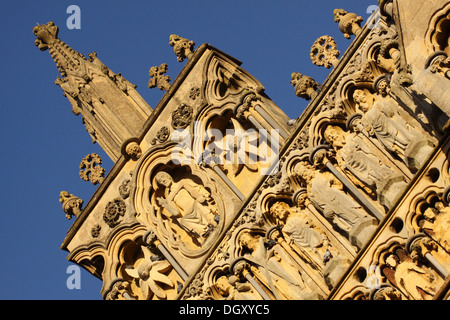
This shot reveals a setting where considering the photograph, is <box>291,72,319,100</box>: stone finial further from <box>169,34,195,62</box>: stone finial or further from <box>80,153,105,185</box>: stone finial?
<box>80,153,105,185</box>: stone finial

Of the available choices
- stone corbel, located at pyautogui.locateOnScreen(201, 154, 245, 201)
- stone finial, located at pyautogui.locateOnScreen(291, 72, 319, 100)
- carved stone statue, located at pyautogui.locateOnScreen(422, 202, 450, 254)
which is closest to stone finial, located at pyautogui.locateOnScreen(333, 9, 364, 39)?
stone finial, located at pyautogui.locateOnScreen(291, 72, 319, 100)

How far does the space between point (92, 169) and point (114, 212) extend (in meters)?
2.00

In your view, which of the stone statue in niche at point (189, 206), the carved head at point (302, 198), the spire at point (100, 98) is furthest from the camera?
the spire at point (100, 98)

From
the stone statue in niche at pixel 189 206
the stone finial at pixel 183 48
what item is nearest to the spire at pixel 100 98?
the stone statue in niche at pixel 189 206

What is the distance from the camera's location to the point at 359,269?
1512 cm

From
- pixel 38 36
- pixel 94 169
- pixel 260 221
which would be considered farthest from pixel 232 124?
pixel 38 36

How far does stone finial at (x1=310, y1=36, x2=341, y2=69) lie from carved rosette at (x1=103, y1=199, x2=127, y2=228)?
5259 mm

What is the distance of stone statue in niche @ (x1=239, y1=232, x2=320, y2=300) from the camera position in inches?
639

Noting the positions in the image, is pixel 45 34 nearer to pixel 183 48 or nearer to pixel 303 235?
pixel 183 48

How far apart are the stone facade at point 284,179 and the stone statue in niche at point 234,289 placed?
0.09 ft

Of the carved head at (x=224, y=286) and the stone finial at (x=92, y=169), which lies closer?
the carved head at (x=224, y=286)

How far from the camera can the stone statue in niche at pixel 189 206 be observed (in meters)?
18.6

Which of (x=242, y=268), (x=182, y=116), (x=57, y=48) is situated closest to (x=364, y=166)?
(x=242, y=268)

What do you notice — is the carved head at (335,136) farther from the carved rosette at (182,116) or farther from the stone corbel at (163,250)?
the stone corbel at (163,250)
